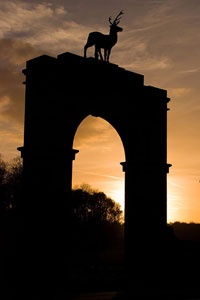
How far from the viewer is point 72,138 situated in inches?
818

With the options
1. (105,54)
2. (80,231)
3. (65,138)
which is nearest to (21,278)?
(65,138)

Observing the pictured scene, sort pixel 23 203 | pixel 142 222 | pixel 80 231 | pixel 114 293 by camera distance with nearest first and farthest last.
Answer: pixel 114 293 → pixel 23 203 → pixel 142 222 → pixel 80 231

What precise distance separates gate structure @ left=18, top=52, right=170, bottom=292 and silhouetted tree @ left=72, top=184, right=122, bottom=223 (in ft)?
104

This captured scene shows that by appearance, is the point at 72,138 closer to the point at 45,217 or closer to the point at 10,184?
the point at 45,217

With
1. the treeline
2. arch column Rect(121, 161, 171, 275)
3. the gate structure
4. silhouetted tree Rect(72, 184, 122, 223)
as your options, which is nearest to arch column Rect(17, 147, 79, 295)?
the gate structure

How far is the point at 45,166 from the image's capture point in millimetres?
20047

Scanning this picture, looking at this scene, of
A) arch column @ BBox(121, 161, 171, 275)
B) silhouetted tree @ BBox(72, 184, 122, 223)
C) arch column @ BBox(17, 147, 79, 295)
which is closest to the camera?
arch column @ BBox(17, 147, 79, 295)

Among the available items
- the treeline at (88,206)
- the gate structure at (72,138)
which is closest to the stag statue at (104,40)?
the gate structure at (72,138)

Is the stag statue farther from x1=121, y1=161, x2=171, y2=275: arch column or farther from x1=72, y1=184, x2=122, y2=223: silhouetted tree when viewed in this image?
x1=72, y1=184, x2=122, y2=223: silhouetted tree

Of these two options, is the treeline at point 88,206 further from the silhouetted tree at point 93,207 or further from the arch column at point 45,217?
the arch column at point 45,217

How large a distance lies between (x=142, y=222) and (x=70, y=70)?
7.52 m

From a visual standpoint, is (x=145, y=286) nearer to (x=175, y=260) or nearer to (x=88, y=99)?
(x=175, y=260)

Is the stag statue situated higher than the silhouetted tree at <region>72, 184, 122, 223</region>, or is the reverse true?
the stag statue

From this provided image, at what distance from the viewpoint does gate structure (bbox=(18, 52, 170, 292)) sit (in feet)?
65.1
